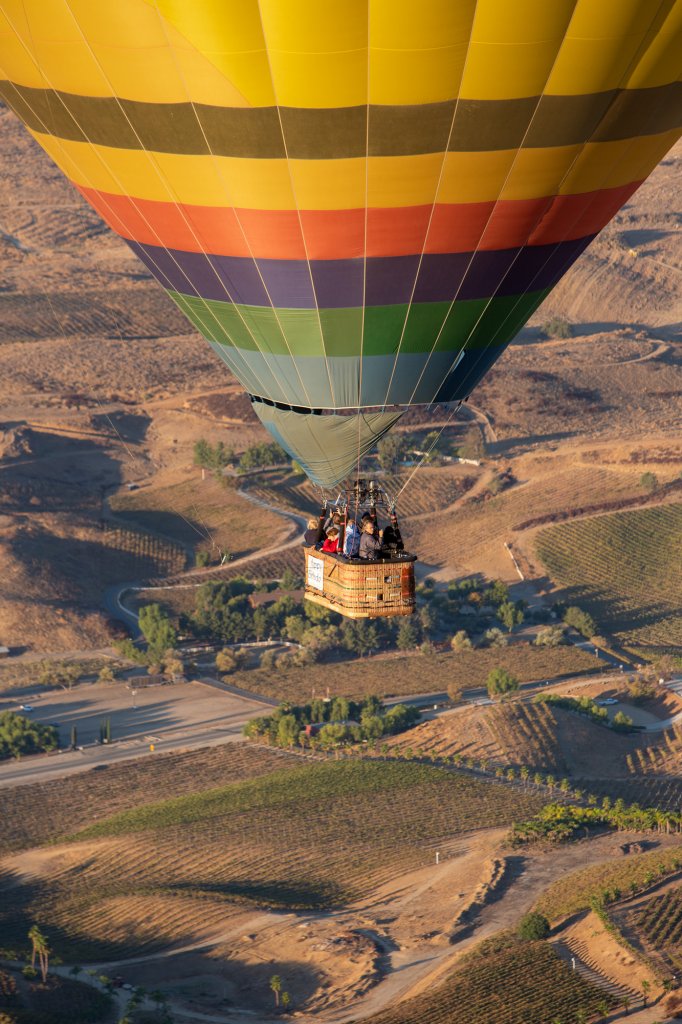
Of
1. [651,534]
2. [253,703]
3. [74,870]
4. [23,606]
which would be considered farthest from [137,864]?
[651,534]

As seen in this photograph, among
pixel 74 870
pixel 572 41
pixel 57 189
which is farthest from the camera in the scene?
pixel 57 189

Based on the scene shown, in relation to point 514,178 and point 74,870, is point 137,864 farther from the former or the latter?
point 514,178

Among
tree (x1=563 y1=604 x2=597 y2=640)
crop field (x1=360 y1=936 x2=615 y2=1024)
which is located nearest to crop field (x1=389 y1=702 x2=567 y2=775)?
tree (x1=563 y1=604 x2=597 y2=640)

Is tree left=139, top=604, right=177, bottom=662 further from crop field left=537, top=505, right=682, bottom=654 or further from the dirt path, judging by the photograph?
crop field left=537, top=505, right=682, bottom=654

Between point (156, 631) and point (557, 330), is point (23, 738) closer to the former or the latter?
point (156, 631)

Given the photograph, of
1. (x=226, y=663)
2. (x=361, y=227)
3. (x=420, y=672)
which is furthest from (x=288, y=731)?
(x=361, y=227)

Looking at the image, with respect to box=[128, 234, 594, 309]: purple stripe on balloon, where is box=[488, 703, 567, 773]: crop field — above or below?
below

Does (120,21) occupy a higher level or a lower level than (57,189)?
lower
